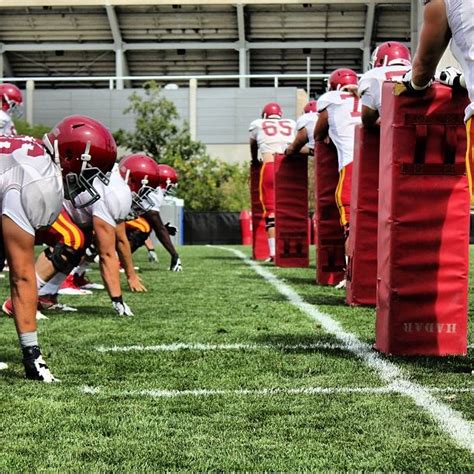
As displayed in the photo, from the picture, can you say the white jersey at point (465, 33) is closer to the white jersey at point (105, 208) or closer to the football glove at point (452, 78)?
the football glove at point (452, 78)

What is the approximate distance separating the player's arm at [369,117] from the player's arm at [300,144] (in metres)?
4.19

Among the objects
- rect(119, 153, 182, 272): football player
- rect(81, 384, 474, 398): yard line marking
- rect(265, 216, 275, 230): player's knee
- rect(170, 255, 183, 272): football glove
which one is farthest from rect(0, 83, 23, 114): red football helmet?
rect(81, 384, 474, 398): yard line marking

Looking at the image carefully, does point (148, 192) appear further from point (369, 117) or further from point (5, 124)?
point (5, 124)

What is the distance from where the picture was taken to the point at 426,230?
4.80 metres

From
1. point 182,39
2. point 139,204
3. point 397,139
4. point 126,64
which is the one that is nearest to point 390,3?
point 182,39

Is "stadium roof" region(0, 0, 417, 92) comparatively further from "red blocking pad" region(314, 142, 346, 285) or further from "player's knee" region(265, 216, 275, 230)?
"red blocking pad" region(314, 142, 346, 285)

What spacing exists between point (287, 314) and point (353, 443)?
375 centimetres

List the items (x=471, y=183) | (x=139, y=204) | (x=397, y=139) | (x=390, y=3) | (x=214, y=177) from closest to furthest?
(x=471, y=183)
(x=397, y=139)
(x=139, y=204)
(x=214, y=177)
(x=390, y=3)

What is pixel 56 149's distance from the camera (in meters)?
4.61

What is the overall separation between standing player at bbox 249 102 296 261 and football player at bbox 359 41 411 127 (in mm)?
6178

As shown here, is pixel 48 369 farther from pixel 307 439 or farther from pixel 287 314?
pixel 287 314

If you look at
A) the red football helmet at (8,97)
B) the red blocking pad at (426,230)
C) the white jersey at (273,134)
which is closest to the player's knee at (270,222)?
the white jersey at (273,134)

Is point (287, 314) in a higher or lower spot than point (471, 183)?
lower

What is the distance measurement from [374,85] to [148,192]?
3229 mm
